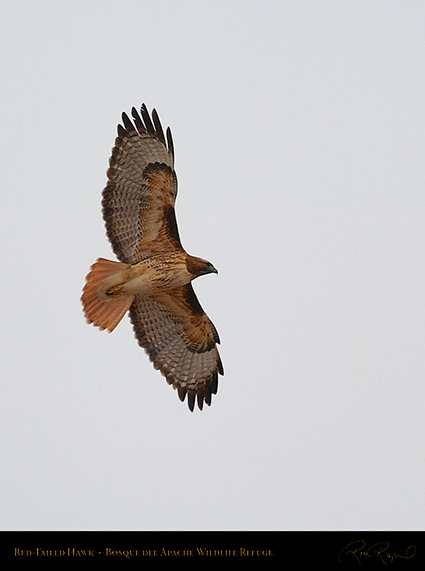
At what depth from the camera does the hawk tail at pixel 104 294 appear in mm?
15578

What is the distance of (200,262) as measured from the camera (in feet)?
51.8

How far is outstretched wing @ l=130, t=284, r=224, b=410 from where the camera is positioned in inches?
652

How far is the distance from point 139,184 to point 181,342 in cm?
201

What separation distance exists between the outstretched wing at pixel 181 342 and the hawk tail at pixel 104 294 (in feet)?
2.46

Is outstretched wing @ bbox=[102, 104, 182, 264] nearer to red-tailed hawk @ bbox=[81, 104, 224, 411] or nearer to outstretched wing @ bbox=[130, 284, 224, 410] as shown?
red-tailed hawk @ bbox=[81, 104, 224, 411]

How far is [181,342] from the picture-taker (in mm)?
16766
